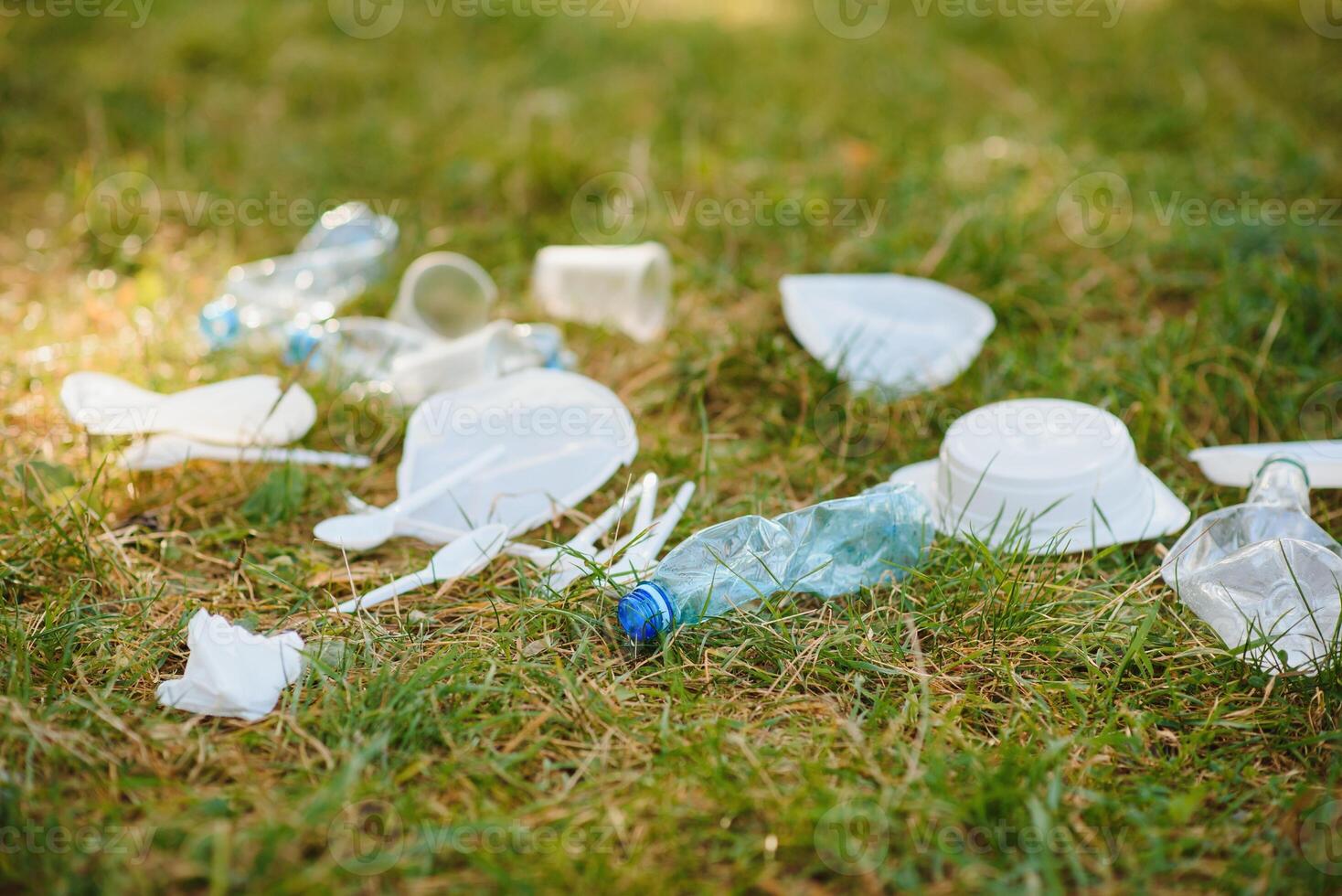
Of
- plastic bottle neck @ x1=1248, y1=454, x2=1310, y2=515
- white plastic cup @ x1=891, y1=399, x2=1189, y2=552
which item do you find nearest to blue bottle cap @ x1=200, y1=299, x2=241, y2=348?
white plastic cup @ x1=891, y1=399, x2=1189, y2=552

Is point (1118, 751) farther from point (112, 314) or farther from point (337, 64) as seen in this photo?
point (337, 64)

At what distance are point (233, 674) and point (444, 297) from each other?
1355 mm

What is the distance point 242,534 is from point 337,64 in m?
2.85

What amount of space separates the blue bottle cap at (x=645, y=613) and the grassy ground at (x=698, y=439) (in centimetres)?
7

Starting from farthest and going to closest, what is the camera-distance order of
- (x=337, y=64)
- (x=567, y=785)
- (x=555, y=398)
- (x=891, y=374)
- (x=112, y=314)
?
1. (x=337, y=64)
2. (x=112, y=314)
3. (x=891, y=374)
4. (x=555, y=398)
5. (x=567, y=785)

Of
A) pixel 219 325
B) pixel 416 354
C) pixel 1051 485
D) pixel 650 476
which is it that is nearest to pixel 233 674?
pixel 650 476

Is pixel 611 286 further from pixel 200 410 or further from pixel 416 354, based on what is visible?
pixel 200 410

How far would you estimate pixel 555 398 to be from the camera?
7.53 ft

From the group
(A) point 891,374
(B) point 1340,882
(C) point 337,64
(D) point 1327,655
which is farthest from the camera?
(C) point 337,64

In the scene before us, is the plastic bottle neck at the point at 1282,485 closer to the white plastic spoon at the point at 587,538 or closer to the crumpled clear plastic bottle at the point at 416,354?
the white plastic spoon at the point at 587,538

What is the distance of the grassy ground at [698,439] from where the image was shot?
4.54ft

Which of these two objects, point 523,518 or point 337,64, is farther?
point 337,64

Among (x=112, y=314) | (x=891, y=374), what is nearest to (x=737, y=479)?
(x=891, y=374)

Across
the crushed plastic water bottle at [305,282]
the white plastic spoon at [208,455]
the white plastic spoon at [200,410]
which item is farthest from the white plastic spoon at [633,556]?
the crushed plastic water bottle at [305,282]
